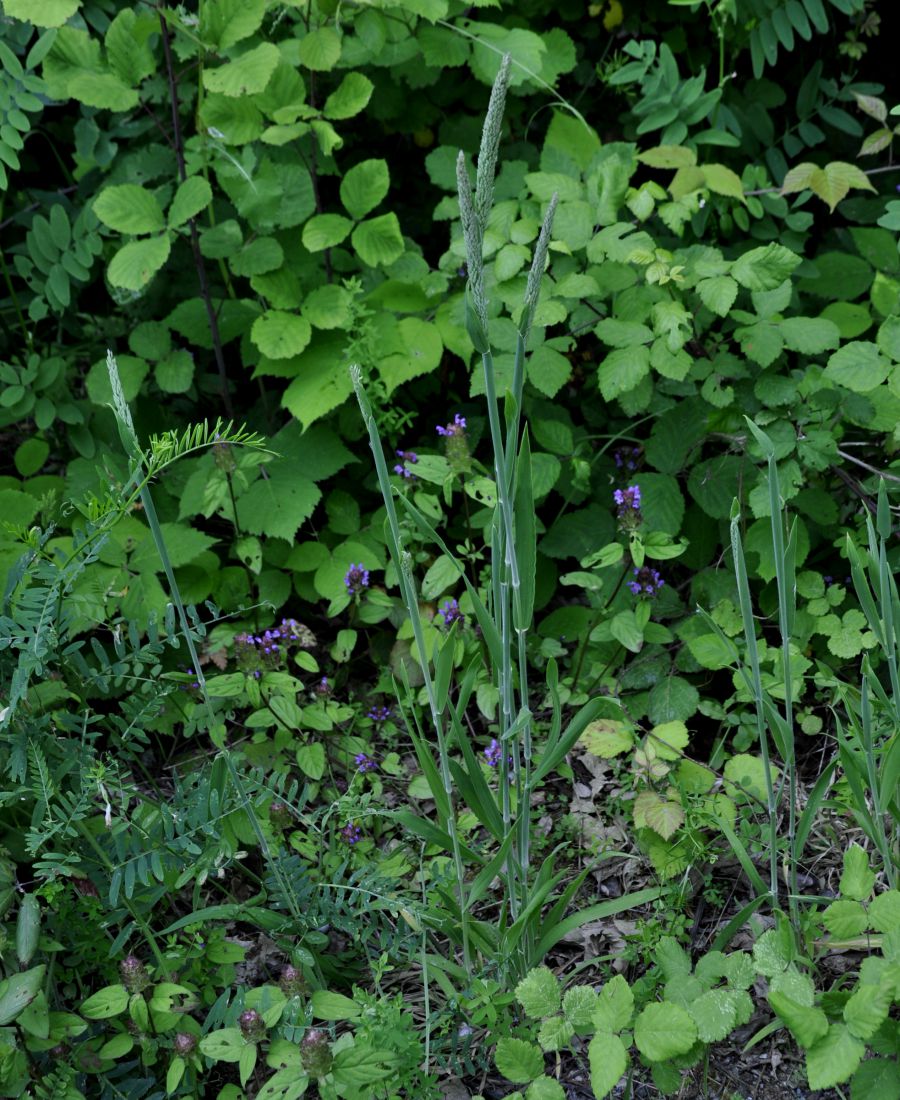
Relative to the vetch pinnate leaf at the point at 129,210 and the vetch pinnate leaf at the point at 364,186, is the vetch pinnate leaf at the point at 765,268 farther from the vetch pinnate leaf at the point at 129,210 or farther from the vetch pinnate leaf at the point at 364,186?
the vetch pinnate leaf at the point at 129,210

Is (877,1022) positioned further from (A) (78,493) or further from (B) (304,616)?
(A) (78,493)

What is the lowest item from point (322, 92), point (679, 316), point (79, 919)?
point (79, 919)

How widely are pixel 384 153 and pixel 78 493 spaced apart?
1297mm

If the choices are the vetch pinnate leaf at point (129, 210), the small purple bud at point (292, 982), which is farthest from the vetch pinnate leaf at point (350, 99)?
the small purple bud at point (292, 982)

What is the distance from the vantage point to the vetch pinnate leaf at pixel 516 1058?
4.60 feet

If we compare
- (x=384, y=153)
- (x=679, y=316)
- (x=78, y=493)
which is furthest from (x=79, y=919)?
(x=384, y=153)

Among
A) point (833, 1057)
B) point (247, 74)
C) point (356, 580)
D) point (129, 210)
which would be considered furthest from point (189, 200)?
point (833, 1057)

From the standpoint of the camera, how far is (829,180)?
223 centimetres

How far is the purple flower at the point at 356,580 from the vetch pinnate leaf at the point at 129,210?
85cm

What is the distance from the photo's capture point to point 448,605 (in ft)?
7.06

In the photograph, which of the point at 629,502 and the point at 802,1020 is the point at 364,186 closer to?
the point at 629,502

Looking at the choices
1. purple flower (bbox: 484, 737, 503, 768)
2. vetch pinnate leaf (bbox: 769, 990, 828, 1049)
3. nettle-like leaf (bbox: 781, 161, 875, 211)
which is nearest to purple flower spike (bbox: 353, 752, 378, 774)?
purple flower (bbox: 484, 737, 503, 768)

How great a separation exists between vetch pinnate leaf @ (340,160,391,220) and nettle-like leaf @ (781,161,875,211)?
861 mm

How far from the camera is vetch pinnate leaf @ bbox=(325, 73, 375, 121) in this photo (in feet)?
7.41
